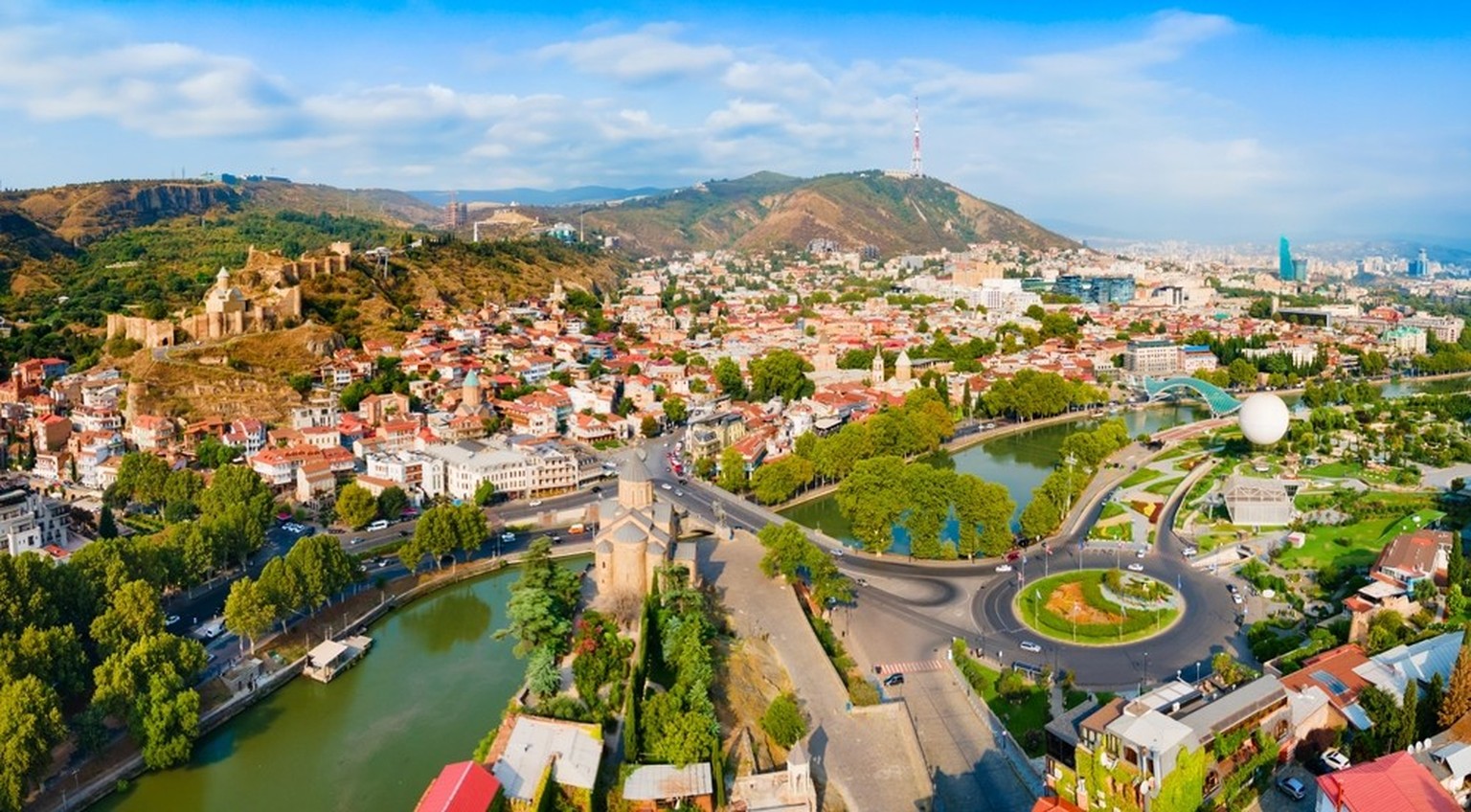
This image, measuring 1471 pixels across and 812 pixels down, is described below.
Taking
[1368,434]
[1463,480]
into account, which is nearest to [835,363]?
[1368,434]

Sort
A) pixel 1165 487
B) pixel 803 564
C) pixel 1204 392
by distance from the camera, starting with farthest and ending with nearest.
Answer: pixel 1204 392 → pixel 1165 487 → pixel 803 564

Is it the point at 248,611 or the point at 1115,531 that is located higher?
the point at 248,611

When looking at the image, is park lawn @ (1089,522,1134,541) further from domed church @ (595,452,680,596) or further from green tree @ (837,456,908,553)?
domed church @ (595,452,680,596)

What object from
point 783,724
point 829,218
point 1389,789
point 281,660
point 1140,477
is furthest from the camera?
point 829,218

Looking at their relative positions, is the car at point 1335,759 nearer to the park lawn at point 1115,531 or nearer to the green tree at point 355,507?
the park lawn at point 1115,531

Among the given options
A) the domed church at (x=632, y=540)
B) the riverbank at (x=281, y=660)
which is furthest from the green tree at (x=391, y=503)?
the domed church at (x=632, y=540)

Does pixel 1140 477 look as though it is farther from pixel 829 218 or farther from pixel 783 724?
pixel 829 218

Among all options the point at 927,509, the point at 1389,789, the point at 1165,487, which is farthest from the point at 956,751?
the point at 1165,487
